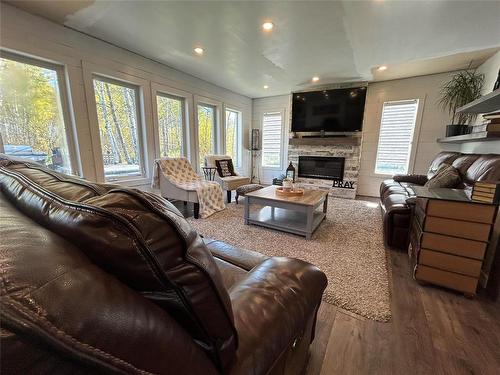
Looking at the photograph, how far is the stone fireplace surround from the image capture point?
4719mm

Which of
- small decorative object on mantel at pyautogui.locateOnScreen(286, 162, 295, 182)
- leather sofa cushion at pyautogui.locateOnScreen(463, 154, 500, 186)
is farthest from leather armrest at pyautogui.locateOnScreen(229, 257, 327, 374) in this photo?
small decorative object on mantel at pyautogui.locateOnScreen(286, 162, 295, 182)

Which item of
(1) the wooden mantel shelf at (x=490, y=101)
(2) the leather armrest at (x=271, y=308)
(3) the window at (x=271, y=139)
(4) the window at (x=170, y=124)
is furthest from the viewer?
(3) the window at (x=271, y=139)

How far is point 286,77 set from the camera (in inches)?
169

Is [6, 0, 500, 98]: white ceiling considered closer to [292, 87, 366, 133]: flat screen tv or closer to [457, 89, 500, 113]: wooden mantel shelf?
[292, 87, 366, 133]: flat screen tv

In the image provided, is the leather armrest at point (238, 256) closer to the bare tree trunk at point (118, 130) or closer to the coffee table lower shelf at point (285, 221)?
the coffee table lower shelf at point (285, 221)

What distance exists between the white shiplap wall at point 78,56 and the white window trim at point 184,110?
8 cm

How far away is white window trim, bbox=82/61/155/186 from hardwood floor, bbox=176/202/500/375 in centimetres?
346

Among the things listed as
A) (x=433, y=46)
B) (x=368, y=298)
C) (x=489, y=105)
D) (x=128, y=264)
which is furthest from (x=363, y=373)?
(x=433, y=46)

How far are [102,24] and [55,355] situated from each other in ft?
11.6

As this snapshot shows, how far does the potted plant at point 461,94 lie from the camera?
3394mm

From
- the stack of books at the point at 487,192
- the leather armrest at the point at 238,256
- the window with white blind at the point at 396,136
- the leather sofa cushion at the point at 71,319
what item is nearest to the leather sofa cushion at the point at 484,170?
the stack of books at the point at 487,192

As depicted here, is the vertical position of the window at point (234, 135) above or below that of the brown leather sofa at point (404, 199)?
above

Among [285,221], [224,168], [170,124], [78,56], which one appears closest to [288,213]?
[285,221]

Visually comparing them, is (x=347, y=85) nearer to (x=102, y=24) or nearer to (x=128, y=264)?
(x=102, y=24)
